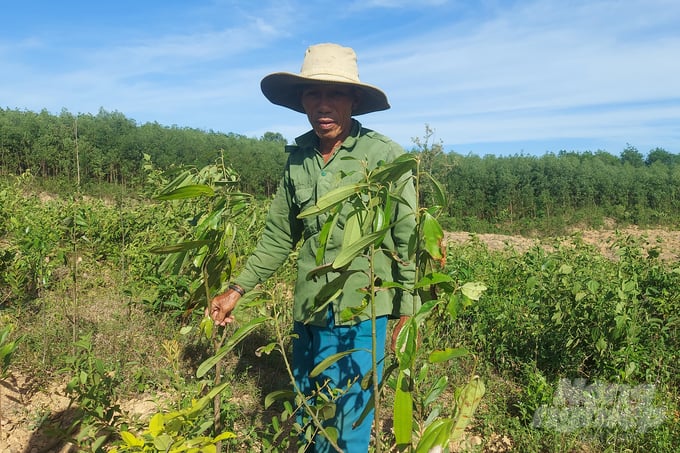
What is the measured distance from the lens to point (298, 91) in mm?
2078

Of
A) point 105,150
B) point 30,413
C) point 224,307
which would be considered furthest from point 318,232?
point 105,150

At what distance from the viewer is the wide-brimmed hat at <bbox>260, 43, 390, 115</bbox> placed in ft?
5.86

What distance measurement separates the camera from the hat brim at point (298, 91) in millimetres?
1820

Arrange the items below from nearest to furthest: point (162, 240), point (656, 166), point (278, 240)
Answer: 1. point (278, 240)
2. point (162, 240)
3. point (656, 166)

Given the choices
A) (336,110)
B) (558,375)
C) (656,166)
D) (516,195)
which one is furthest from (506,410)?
(656,166)

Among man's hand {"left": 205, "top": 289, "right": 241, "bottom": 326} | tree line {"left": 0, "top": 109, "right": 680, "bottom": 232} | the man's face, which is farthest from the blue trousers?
tree line {"left": 0, "top": 109, "right": 680, "bottom": 232}

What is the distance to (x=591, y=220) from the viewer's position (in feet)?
47.6

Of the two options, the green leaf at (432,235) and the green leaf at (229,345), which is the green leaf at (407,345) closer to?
the green leaf at (432,235)

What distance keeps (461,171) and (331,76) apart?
15.3 m

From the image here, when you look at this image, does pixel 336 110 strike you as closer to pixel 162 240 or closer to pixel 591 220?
pixel 162 240

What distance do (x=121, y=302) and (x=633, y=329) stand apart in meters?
3.16

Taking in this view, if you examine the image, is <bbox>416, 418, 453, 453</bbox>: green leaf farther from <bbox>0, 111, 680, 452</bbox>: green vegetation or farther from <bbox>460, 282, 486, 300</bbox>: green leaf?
<bbox>460, 282, 486, 300</bbox>: green leaf

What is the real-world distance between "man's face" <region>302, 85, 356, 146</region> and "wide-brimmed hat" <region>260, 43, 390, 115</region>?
42 mm

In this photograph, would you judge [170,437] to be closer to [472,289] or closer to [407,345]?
[407,345]
